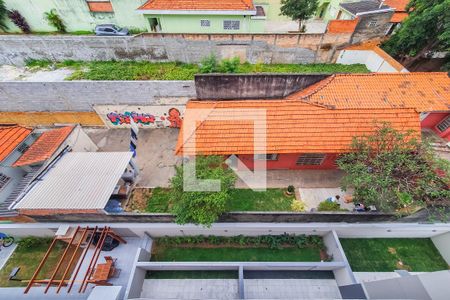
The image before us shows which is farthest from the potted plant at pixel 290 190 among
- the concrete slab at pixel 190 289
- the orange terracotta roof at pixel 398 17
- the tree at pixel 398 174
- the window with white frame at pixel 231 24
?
the orange terracotta roof at pixel 398 17

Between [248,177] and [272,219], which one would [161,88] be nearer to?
[248,177]

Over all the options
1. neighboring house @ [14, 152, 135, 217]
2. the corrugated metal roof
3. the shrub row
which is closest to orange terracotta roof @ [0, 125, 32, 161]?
neighboring house @ [14, 152, 135, 217]

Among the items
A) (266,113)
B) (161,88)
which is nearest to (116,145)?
(161,88)

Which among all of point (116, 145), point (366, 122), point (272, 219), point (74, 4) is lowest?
point (272, 219)

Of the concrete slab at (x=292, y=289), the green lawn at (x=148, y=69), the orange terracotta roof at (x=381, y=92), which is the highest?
the green lawn at (x=148, y=69)

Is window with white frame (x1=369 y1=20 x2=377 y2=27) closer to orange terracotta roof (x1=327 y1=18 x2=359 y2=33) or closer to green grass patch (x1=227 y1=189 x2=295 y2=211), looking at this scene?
orange terracotta roof (x1=327 y1=18 x2=359 y2=33)

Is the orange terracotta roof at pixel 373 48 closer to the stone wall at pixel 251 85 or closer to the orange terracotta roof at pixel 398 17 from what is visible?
the orange terracotta roof at pixel 398 17
